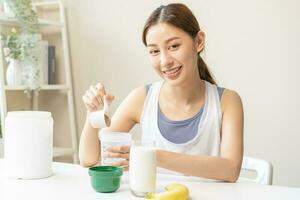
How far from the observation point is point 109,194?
1015mm

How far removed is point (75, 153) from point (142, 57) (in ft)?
2.50

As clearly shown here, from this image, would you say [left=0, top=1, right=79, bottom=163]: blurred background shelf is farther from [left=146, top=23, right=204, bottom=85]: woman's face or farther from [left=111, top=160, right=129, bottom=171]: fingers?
[left=111, top=160, right=129, bottom=171]: fingers

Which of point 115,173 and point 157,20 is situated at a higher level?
point 157,20

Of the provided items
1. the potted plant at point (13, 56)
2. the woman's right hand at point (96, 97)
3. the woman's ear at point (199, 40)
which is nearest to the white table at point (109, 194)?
the woman's right hand at point (96, 97)

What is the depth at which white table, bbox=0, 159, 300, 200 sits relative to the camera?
1.00 m

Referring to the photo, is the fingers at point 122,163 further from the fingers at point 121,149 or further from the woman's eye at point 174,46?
the woman's eye at point 174,46

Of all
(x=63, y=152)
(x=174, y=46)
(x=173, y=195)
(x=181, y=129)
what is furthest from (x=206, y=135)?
(x=63, y=152)

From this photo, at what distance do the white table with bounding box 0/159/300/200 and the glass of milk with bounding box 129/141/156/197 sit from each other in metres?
0.03

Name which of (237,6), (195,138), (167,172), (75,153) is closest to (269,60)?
(237,6)

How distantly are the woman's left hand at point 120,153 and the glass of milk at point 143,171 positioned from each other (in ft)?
0.33

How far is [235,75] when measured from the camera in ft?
7.54

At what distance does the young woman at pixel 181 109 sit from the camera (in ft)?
3.99

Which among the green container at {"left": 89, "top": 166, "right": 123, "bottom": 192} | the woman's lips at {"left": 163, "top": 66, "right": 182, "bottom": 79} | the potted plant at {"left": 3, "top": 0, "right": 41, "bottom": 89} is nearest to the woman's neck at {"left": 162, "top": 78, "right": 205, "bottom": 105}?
the woman's lips at {"left": 163, "top": 66, "right": 182, "bottom": 79}

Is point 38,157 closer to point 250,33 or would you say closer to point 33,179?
point 33,179
